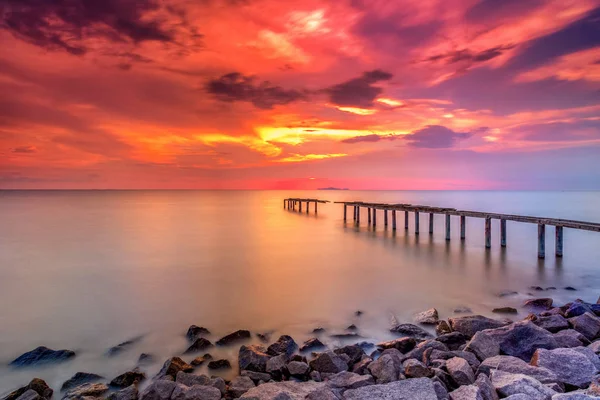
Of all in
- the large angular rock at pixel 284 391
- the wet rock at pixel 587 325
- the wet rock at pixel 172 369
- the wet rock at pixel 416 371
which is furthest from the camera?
the wet rock at pixel 587 325

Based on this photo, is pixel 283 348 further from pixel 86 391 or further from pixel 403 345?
pixel 86 391

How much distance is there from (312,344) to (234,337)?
1.71 m

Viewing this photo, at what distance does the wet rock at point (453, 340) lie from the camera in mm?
6907

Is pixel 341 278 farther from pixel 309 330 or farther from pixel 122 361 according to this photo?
pixel 122 361

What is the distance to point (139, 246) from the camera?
23359 millimetres

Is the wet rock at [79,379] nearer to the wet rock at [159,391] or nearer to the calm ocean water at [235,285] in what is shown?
the calm ocean water at [235,285]

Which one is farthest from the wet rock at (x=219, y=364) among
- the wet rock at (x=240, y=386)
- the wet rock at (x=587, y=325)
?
the wet rock at (x=587, y=325)

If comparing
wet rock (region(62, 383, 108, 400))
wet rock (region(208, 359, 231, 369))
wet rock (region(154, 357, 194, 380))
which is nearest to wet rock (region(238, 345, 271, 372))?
wet rock (region(208, 359, 231, 369))

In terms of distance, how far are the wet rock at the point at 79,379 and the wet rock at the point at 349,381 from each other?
13.0 ft

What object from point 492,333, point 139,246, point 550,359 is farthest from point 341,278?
point 139,246

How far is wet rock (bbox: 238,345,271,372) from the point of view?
6316 mm

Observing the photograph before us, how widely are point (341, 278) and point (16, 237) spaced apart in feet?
80.9

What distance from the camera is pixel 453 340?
7.01m

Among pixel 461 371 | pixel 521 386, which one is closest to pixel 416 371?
pixel 461 371
